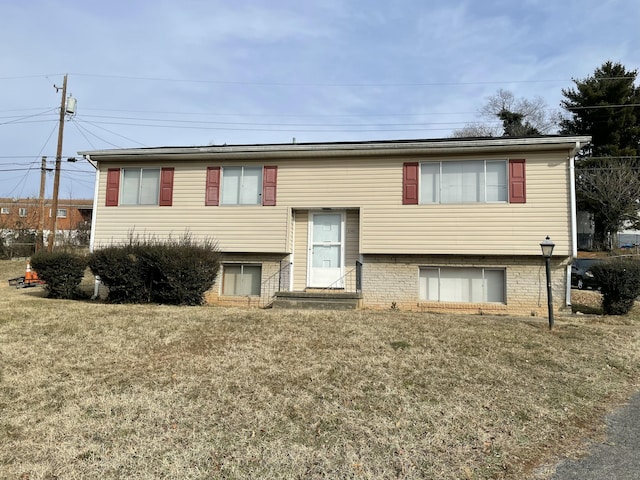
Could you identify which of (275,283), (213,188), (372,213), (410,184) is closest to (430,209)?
(410,184)

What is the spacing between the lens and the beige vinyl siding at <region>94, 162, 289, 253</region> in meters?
12.1

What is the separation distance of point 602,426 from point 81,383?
5604 mm

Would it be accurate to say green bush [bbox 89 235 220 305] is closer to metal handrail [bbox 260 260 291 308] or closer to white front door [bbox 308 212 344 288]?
metal handrail [bbox 260 260 291 308]

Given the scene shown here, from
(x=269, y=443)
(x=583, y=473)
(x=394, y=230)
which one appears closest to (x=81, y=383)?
(x=269, y=443)

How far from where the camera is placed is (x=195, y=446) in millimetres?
3715

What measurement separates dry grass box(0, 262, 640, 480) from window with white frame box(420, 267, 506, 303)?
3256mm

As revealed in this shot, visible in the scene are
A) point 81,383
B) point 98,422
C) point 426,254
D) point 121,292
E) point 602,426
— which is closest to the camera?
point 98,422

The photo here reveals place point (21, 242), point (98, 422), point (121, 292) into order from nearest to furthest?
1. point (98, 422)
2. point (121, 292)
3. point (21, 242)

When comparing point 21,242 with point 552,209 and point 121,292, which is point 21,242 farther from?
point 552,209

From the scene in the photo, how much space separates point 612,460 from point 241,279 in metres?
9.97

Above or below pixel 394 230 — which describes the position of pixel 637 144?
above

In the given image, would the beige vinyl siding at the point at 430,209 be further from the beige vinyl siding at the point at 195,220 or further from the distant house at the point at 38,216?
the distant house at the point at 38,216

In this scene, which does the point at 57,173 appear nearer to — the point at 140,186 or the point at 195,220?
the point at 140,186

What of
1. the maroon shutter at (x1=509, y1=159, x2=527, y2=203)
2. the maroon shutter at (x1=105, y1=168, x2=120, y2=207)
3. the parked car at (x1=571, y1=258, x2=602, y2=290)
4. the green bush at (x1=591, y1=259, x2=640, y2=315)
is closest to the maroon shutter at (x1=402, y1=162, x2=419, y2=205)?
the maroon shutter at (x1=509, y1=159, x2=527, y2=203)
